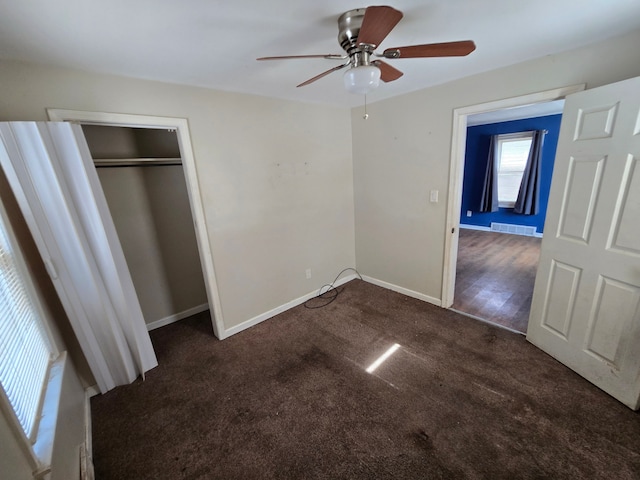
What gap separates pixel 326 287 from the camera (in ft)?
11.1

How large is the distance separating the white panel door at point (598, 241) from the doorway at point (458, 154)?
0.22m

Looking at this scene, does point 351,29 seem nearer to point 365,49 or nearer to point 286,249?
point 365,49

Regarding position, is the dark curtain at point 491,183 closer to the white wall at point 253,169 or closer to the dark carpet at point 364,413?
the white wall at point 253,169

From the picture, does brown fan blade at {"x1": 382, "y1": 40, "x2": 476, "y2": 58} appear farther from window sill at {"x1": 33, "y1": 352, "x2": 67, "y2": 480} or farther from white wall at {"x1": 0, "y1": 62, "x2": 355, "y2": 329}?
window sill at {"x1": 33, "y1": 352, "x2": 67, "y2": 480}

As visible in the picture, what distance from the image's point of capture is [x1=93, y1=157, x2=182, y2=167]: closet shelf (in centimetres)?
222

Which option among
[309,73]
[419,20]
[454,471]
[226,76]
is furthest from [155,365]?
[419,20]

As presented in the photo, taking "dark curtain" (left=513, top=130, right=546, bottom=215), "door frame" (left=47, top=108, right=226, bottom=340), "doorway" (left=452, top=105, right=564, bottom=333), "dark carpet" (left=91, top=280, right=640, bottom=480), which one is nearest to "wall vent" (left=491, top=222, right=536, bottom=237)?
"doorway" (left=452, top=105, right=564, bottom=333)

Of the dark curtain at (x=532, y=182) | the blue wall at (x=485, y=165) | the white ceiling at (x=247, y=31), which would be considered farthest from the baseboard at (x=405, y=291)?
the dark curtain at (x=532, y=182)

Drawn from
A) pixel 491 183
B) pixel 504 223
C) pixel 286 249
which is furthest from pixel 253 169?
pixel 504 223

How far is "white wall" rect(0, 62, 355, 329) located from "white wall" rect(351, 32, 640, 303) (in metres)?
0.30

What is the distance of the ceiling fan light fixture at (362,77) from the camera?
1.25m

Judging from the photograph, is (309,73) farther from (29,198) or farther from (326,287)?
(326,287)

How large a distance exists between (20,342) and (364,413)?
1.87 metres

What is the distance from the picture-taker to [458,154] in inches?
95.8
